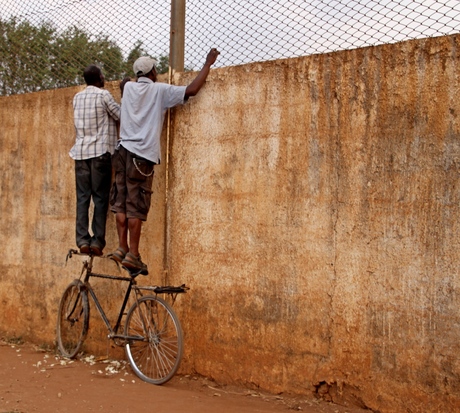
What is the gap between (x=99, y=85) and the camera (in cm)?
575

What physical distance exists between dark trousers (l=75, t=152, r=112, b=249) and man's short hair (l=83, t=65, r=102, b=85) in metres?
0.66

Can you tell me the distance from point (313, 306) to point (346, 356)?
15.4 inches

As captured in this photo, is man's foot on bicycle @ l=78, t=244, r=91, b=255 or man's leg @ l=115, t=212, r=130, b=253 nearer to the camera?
man's leg @ l=115, t=212, r=130, b=253

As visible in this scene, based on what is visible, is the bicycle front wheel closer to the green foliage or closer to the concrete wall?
the concrete wall

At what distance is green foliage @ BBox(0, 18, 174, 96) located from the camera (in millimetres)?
5918

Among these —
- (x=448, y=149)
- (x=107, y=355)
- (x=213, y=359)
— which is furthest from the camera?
(x=107, y=355)

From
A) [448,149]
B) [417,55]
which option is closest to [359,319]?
[448,149]

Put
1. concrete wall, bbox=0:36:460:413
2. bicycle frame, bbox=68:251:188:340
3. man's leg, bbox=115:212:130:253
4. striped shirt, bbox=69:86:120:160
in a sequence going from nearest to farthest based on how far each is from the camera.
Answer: concrete wall, bbox=0:36:460:413, bicycle frame, bbox=68:251:188:340, man's leg, bbox=115:212:130:253, striped shirt, bbox=69:86:120:160

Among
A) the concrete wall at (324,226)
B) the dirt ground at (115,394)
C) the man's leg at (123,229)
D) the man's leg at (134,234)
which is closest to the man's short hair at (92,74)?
the concrete wall at (324,226)

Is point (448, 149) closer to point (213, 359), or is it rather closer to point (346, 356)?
point (346, 356)

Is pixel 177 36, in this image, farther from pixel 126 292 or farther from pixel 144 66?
pixel 126 292

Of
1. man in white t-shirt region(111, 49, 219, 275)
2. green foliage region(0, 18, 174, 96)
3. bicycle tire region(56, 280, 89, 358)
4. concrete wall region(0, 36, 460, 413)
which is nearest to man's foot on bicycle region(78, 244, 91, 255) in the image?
bicycle tire region(56, 280, 89, 358)

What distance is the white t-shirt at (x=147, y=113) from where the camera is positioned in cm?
511

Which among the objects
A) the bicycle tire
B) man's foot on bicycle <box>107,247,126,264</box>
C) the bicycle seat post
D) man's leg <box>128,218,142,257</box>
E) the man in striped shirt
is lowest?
the bicycle tire
